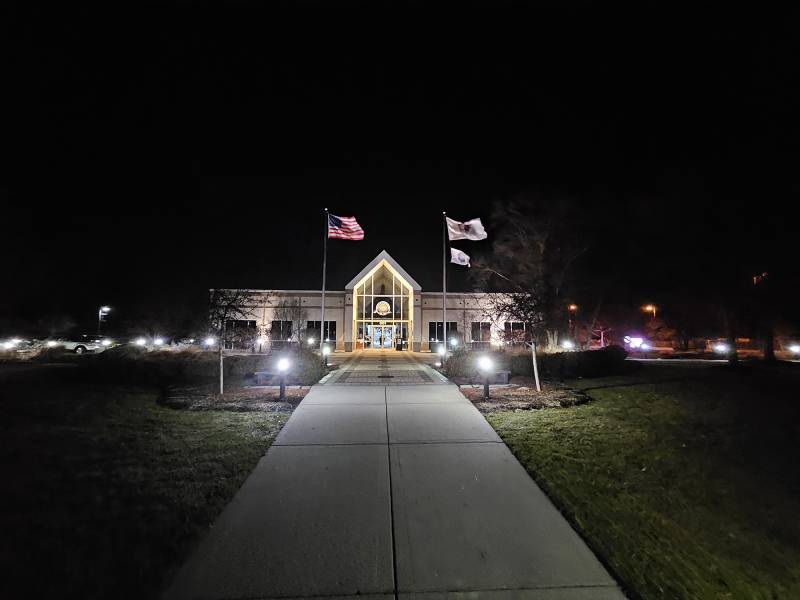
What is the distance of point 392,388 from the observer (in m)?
12.1

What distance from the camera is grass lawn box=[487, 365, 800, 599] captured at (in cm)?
412

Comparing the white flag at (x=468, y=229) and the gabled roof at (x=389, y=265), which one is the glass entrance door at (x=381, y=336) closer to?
the gabled roof at (x=389, y=265)

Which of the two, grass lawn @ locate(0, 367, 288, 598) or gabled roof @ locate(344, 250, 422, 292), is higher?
gabled roof @ locate(344, 250, 422, 292)

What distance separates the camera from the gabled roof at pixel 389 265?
33594mm

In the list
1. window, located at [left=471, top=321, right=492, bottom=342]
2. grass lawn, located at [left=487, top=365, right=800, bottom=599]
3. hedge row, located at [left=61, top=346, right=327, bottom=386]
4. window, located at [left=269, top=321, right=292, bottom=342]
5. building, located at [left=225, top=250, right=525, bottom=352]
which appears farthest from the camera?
window, located at [left=471, top=321, right=492, bottom=342]

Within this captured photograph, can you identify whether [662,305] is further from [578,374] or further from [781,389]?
[781,389]

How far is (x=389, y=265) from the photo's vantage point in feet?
112

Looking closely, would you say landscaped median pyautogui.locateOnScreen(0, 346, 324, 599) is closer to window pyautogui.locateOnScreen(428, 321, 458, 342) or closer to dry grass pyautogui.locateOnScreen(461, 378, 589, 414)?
dry grass pyautogui.locateOnScreen(461, 378, 589, 414)

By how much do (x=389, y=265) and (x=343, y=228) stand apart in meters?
11.1

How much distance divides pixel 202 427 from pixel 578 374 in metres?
13.4

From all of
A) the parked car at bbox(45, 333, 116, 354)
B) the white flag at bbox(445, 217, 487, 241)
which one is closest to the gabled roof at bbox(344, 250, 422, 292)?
the white flag at bbox(445, 217, 487, 241)

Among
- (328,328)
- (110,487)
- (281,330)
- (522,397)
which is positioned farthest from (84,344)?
(522,397)

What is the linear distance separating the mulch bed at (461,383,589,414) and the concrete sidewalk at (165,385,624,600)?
2805 millimetres

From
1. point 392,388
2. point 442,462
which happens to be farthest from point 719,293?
point 442,462
